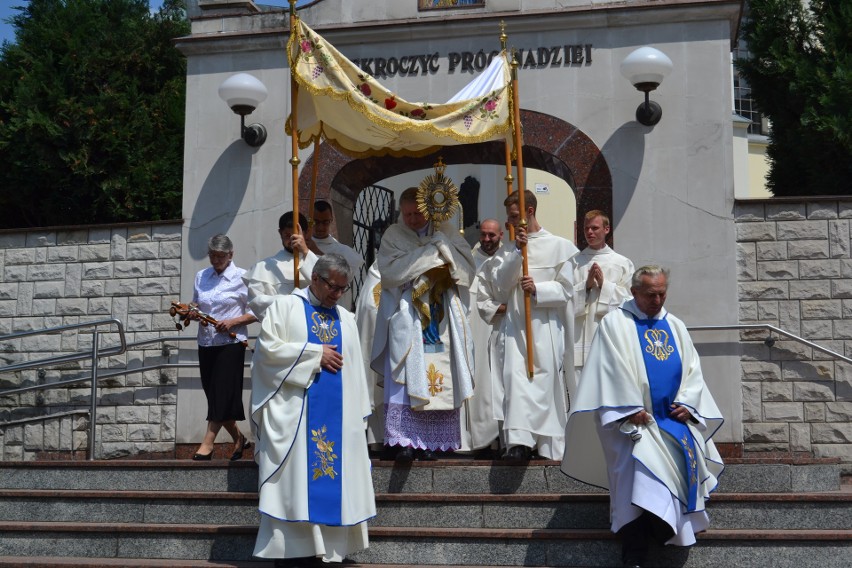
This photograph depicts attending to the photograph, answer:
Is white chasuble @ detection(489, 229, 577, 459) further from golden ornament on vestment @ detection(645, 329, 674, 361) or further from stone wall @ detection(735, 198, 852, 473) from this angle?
stone wall @ detection(735, 198, 852, 473)

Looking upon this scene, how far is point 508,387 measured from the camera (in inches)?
368

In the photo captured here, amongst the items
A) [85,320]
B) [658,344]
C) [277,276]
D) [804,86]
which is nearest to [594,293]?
[658,344]

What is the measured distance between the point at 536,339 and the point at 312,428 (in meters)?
2.29

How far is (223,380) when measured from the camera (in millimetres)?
9820

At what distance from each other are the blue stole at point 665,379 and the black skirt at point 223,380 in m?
3.43

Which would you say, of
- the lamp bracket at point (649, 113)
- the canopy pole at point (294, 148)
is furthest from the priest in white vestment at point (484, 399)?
the lamp bracket at point (649, 113)

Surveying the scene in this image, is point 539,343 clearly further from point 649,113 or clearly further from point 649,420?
point 649,113

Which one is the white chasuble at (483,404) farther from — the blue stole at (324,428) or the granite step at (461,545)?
the blue stole at (324,428)

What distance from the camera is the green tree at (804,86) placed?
1372 cm

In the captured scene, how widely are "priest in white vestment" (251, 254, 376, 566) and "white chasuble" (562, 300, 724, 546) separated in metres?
1.45

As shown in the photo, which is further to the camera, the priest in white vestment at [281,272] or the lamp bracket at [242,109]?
the lamp bracket at [242,109]

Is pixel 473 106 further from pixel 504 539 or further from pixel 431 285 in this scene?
pixel 504 539

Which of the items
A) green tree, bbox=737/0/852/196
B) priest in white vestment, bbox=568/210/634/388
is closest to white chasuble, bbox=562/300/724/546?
priest in white vestment, bbox=568/210/634/388

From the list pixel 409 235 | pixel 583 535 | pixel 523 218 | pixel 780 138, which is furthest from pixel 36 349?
pixel 780 138
